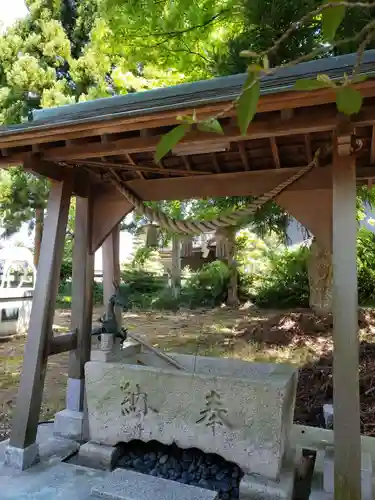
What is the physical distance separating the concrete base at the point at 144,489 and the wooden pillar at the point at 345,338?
2.51ft

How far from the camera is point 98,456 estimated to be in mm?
2805

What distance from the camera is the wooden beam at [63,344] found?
10.1ft

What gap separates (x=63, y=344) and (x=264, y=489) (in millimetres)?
1824

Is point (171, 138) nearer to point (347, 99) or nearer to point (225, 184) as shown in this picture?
point (347, 99)

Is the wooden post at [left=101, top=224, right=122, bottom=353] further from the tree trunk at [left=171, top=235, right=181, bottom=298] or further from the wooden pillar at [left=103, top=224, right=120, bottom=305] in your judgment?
the tree trunk at [left=171, top=235, right=181, bottom=298]

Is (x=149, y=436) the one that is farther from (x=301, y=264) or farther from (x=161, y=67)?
(x=301, y=264)

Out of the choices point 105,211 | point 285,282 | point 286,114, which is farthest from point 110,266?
point 285,282

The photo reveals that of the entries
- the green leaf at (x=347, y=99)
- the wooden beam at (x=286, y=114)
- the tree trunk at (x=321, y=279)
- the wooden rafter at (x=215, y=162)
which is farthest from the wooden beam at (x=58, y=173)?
the tree trunk at (x=321, y=279)

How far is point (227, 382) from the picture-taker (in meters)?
2.53

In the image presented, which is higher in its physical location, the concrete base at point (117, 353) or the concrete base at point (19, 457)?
the concrete base at point (117, 353)

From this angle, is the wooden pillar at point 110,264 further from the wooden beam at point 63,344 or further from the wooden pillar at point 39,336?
the wooden pillar at point 39,336

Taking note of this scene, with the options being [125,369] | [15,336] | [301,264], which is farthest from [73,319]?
[301,264]

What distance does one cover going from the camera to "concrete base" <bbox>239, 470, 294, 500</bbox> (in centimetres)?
234

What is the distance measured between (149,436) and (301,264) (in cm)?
941
